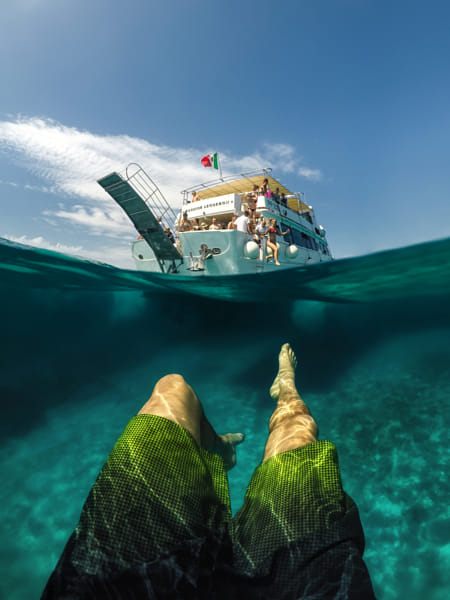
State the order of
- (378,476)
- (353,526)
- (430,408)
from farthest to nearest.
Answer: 1. (430,408)
2. (378,476)
3. (353,526)

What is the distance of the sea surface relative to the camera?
160 inches

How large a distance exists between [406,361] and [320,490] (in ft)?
33.4

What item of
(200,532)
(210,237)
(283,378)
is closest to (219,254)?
(210,237)

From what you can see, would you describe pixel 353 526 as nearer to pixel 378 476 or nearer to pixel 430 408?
pixel 378 476

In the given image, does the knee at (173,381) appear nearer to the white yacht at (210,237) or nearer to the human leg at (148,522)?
the human leg at (148,522)

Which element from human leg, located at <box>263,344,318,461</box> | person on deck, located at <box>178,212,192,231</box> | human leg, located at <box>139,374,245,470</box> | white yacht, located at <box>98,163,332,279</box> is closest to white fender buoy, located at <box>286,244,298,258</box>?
white yacht, located at <box>98,163,332,279</box>

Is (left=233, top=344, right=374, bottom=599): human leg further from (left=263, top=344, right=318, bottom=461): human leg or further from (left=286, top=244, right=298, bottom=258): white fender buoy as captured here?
(left=286, top=244, right=298, bottom=258): white fender buoy

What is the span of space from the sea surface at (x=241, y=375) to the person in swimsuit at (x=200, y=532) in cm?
387

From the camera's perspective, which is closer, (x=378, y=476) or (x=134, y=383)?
(x=378, y=476)

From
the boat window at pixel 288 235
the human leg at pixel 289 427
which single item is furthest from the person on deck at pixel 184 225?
the human leg at pixel 289 427

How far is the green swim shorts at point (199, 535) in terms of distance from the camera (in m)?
0.84

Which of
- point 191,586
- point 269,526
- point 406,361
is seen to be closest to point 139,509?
point 191,586

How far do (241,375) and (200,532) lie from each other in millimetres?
8415

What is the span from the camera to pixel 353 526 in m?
0.98
